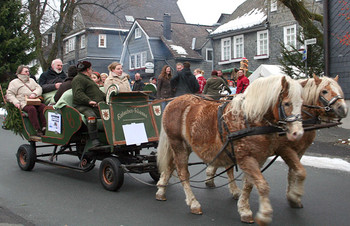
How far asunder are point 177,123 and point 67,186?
8.11 ft

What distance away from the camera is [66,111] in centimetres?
704

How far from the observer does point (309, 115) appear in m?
5.78

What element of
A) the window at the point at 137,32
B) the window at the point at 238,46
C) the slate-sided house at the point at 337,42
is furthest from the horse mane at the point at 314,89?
the window at the point at 137,32

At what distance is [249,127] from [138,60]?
36.6m

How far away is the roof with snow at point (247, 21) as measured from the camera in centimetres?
2876

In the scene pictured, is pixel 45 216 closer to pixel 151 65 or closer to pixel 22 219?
pixel 22 219

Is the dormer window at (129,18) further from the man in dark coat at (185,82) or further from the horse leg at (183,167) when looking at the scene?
the horse leg at (183,167)

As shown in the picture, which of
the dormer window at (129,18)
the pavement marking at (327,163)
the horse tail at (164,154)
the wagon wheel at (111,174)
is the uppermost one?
the dormer window at (129,18)

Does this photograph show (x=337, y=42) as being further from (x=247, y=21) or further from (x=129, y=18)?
(x=129, y=18)

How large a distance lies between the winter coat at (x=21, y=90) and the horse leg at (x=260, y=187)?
5.28 metres

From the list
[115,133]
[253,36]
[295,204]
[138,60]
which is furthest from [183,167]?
[138,60]

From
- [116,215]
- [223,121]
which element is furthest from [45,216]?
[223,121]

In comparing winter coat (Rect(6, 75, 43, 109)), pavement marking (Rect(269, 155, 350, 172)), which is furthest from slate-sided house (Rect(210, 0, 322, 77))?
winter coat (Rect(6, 75, 43, 109))

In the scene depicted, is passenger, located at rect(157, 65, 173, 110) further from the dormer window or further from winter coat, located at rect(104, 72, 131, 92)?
the dormer window
